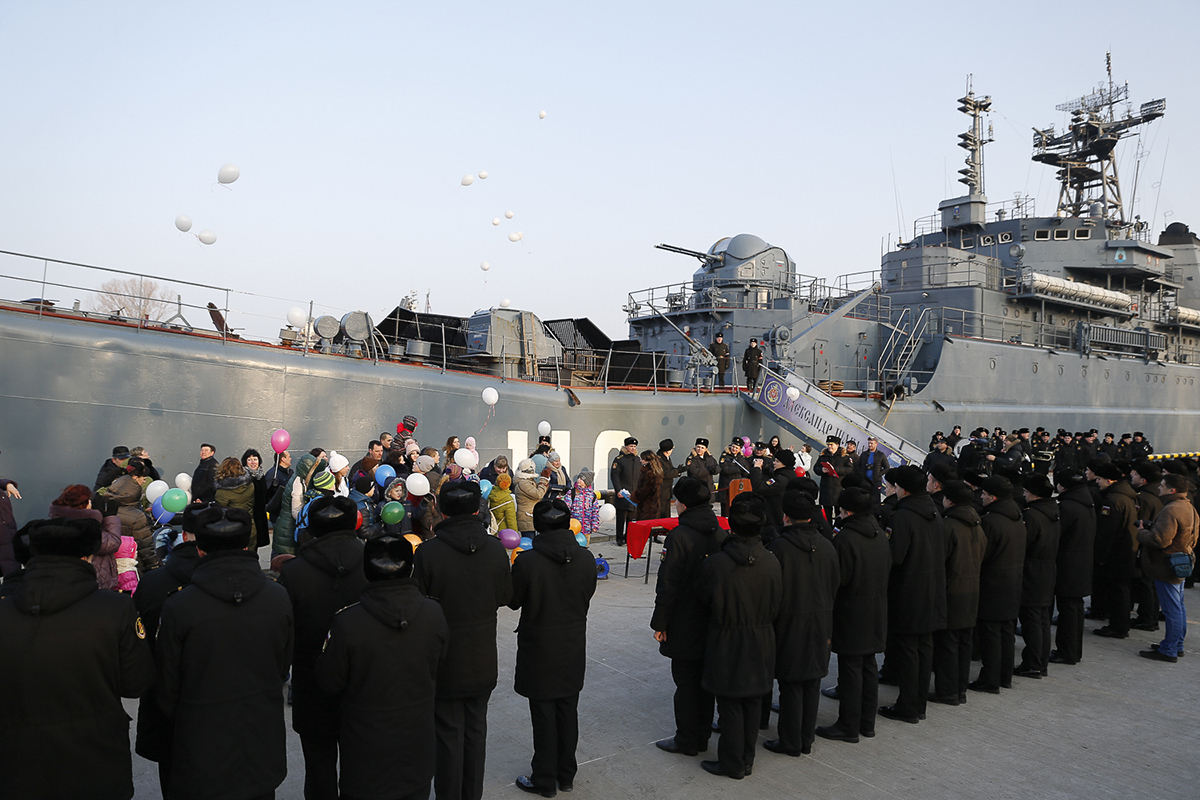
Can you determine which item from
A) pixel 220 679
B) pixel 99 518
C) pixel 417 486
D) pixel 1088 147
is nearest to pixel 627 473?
pixel 417 486

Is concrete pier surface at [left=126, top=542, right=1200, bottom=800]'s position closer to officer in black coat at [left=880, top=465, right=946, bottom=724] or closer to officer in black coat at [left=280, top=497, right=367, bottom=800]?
officer in black coat at [left=880, top=465, right=946, bottom=724]

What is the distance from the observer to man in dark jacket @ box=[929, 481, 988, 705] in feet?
19.4

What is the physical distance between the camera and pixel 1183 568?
689cm

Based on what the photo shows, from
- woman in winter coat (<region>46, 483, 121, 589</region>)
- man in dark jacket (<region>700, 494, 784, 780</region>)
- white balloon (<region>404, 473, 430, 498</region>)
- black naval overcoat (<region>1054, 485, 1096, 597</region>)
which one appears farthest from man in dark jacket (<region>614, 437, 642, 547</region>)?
woman in winter coat (<region>46, 483, 121, 589</region>)

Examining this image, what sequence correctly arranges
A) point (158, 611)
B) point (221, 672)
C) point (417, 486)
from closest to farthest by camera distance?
point (221, 672) → point (158, 611) → point (417, 486)

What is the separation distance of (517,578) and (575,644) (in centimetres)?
53

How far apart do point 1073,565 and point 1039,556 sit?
0.70m

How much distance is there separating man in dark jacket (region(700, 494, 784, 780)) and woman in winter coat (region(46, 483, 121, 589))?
389 cm

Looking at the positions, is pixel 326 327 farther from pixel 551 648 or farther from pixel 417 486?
pixel 551 648

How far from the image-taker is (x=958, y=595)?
589cm

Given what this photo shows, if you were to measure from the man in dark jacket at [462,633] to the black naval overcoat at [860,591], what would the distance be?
254 centimetres

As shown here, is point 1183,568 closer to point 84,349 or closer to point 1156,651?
point 1156,651

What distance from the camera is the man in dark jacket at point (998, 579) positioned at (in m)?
6.18

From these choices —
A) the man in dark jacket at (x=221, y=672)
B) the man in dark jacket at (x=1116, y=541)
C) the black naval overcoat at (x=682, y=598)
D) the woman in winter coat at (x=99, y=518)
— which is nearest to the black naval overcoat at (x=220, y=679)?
the man in dark jacket at (x=221, y=672)
